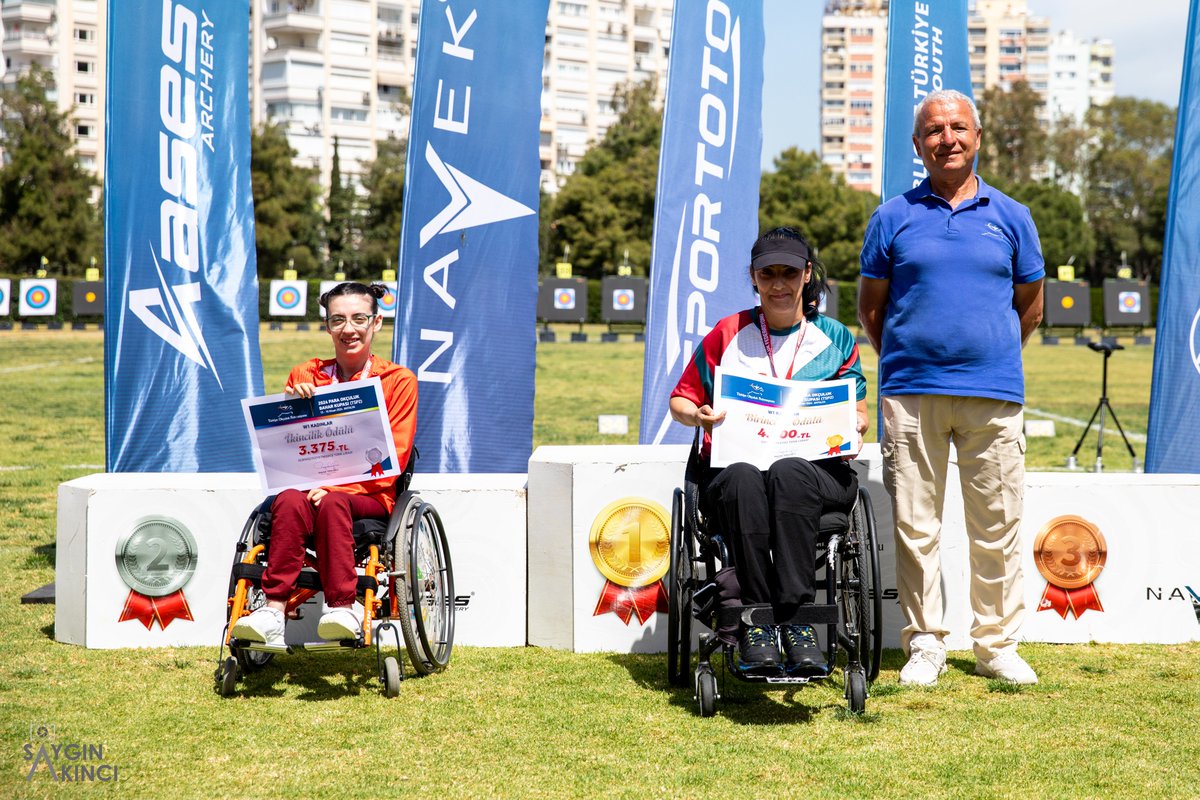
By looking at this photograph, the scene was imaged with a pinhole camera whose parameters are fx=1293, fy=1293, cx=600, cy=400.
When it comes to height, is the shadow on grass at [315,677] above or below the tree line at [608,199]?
below

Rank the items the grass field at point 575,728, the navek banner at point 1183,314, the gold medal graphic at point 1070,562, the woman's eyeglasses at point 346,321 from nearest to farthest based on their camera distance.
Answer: the grass field at point 575,728 < the woman's eyeglasses at point 346,321 < the gold medal graphic at point 1070,562 < the navek banner at point 1183,314

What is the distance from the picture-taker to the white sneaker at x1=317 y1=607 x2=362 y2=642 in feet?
12.9

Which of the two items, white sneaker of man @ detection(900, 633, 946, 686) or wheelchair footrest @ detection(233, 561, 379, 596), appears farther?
white sneaker of man @ detection(900, 633, 946, 686)

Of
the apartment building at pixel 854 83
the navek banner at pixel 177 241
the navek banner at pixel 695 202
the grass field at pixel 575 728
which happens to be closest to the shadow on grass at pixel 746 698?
the grass field at pixel 575 728

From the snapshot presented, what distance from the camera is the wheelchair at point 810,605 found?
3.83 metres

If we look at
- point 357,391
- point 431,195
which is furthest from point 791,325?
point 431,195

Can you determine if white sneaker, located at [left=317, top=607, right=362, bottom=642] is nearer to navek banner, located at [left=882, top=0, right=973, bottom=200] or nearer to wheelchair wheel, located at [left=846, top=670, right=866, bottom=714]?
wheelchair wheel, located at [left=846, top=670, right=866, bottom=714]

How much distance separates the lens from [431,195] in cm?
637

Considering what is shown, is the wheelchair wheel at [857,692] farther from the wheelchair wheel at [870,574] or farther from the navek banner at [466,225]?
the navek banner at [466,225]

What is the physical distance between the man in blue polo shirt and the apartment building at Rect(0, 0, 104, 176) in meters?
69.7

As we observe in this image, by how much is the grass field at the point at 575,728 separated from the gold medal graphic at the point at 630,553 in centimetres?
21

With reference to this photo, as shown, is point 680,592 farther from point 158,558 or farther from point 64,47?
point 64,47

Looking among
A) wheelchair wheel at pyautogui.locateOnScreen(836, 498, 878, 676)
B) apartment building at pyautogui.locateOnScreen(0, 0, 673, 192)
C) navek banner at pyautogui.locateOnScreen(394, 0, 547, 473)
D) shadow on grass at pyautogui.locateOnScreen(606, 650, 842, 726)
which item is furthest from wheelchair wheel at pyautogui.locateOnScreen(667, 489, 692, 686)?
apartment building at pyautogui.locateOnScreen(0, 0, 673, 192)

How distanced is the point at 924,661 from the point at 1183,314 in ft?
10.3
